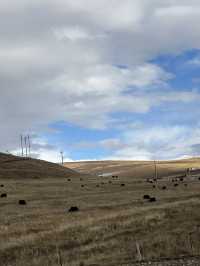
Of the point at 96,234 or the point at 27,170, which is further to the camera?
the point at 27,170

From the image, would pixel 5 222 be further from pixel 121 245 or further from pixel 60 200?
pixel 60 200

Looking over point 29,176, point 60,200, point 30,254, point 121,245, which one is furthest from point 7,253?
point 29,176

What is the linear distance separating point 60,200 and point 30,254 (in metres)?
31.4

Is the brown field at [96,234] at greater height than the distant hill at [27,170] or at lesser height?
lesser

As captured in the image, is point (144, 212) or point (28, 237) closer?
point (28, 237)

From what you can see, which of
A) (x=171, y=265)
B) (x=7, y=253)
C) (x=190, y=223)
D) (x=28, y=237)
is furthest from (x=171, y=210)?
(x=171, y=265)

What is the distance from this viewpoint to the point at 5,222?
4591cm

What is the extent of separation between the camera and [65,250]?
34.1 m

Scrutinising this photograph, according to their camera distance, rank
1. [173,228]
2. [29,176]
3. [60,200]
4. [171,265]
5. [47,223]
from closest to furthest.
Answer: [171,265] → [173,228] → [47,223] → [60,200] → [29,176]

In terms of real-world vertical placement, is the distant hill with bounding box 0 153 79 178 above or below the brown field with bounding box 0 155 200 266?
above

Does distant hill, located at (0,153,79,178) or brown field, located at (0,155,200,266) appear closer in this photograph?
brown field, located at (0,155,200,266)

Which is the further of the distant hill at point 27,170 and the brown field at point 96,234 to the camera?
the distant hill at point 27,170

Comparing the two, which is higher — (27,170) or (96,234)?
(27,170)

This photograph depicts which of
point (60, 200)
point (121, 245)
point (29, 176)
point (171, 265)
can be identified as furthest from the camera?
point (29, 176)
